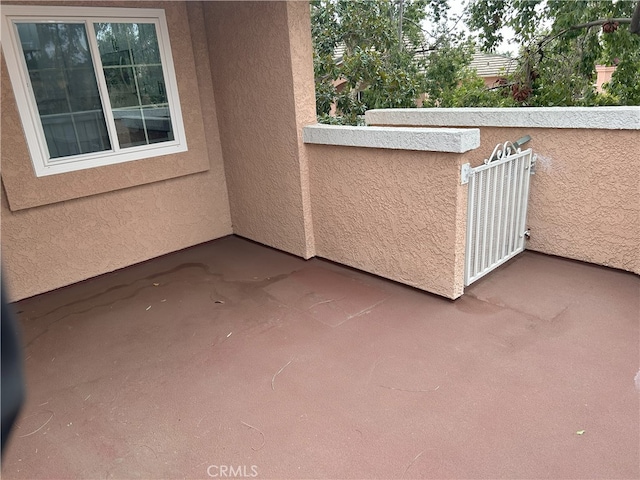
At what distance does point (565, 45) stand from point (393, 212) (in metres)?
4.62

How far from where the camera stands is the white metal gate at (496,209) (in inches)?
143

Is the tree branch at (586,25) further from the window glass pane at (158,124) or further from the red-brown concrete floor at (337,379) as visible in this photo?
the window glass pane at (158,124)

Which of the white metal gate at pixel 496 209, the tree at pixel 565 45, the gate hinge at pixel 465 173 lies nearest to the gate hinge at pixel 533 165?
the white metal gate at pixel 496 209

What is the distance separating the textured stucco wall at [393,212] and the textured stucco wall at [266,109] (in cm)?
26

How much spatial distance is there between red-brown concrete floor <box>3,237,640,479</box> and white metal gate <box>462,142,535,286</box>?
0.20 m

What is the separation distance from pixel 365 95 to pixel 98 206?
4055 mm

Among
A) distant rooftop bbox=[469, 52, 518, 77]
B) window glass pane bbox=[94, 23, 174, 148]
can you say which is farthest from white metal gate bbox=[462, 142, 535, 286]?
distant rooftop bbox=[469, 52, 518, 77]

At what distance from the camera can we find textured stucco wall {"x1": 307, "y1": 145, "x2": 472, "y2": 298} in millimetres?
3508

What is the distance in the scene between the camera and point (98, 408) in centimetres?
273

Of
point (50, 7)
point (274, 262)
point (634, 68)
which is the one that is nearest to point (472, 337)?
point (274, 262)

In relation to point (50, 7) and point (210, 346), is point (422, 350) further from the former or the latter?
point (50, 7)

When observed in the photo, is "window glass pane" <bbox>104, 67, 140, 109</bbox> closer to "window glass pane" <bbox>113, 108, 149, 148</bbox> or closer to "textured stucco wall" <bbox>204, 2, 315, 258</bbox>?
"window glass pane" <bbox>113, 108, 149, 148</bbox>

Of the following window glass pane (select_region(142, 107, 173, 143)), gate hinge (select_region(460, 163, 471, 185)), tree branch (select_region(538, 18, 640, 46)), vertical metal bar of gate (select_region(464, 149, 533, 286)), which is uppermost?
tree branch (select_region(538, 18, 640, 46))

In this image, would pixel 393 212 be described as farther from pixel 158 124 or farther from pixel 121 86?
pixel 121 86
